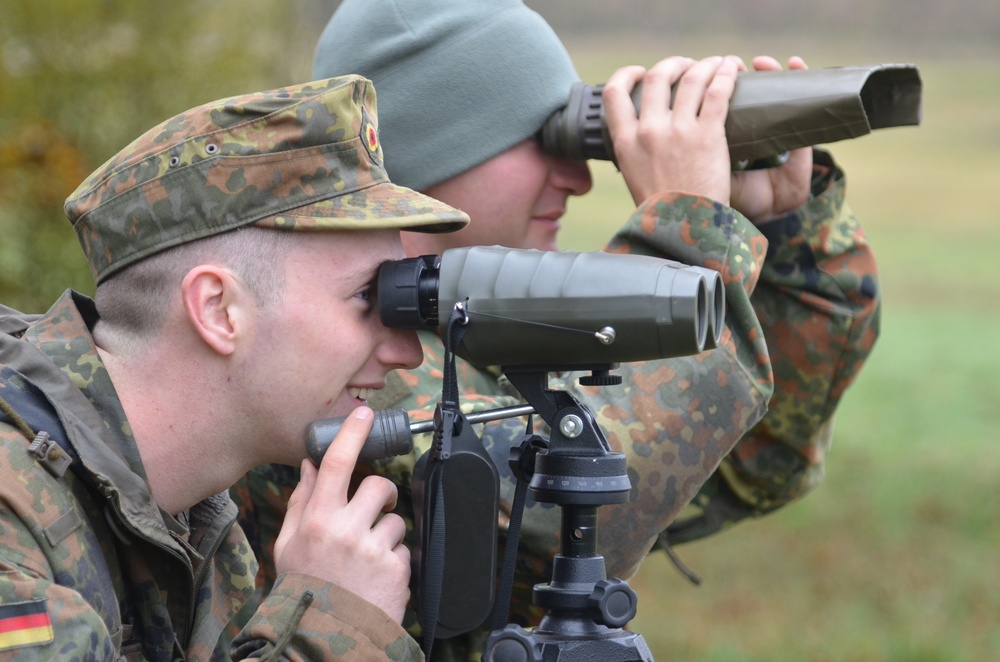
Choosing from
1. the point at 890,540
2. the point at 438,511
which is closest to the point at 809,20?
the point at 890,540

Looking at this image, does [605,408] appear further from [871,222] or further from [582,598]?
[871,222]

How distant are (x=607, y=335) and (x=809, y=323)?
109cm

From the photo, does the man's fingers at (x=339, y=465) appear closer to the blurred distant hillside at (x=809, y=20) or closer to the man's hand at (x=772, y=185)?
the man's hand at (x=772, y=185)

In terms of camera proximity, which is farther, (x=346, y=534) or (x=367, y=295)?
(x=367, y=295)

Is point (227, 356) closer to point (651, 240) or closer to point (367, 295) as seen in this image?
point (367, 295)

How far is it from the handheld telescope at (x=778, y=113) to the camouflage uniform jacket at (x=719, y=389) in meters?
0.18

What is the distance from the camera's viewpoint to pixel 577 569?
1664 millimetres

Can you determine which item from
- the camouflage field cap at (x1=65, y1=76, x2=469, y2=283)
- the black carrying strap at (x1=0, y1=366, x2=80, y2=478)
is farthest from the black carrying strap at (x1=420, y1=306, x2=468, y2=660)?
the black carrying strap at (x1=0, y1=366, x2=80, y2=478)

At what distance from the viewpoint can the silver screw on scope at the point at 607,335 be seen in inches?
63.4

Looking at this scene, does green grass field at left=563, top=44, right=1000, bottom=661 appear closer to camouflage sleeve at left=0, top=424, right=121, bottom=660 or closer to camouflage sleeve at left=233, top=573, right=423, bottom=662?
camouflage sleeve at left=233, top=573, right=423, bottom=662

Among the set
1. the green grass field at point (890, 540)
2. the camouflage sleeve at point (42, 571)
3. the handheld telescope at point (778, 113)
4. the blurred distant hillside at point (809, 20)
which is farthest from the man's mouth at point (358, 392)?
the blurred distant hillside at point (809, 20)

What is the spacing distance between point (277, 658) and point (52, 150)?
3.79m

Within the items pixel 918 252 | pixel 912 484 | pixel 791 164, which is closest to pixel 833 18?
pixel 918 252

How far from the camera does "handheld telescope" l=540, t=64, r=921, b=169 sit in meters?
2.23
